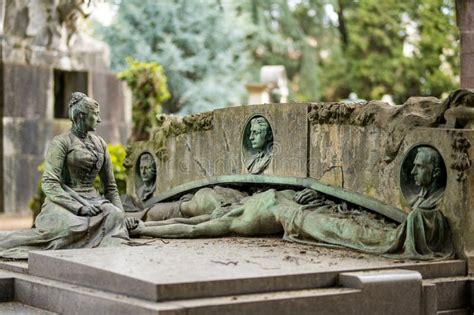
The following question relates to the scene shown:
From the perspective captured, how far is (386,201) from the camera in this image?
11.6 meters

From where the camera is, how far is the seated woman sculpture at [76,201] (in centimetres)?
1179

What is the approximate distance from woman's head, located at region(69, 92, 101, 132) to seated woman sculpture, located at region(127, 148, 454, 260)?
3.88 ft

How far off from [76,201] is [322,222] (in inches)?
100

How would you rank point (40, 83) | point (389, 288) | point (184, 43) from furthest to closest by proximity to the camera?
point (184, 43) < point (40, 83) < point (389, 288)

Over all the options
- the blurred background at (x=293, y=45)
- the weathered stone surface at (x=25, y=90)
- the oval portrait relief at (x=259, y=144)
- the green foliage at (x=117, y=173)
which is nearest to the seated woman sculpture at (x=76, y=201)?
the oval portrait relief at (x=259, y=144)

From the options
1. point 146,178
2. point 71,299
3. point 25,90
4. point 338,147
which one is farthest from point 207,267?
point 25,90

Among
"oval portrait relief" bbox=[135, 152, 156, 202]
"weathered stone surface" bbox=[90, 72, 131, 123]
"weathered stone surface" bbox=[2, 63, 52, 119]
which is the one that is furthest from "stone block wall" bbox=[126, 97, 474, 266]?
"weathered stone surface" bbox=[90, 72, 131, 123]

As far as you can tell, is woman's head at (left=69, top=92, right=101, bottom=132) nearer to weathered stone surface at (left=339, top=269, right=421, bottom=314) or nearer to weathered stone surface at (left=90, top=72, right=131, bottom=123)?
weathered stone surface at (left=339, top=269, right=421, bottom=314)

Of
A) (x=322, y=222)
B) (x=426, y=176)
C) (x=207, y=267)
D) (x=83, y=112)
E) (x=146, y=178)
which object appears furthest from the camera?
(x=146, y=178)

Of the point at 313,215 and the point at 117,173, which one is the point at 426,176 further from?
the point at 117,173

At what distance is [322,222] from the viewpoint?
38.8 ft

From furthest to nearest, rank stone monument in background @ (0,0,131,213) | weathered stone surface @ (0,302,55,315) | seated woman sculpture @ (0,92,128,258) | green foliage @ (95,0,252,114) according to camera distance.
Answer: green foliage @ (95,0,252,114) < stone monument in background @ (0,0,131,213) < seated woman sculpture @ (0,92,128,258) < weathered stone surface @ (0,302,55,315)

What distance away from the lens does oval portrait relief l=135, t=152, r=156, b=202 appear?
14781mm

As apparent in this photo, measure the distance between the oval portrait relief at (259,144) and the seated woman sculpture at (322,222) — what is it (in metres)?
0.37
